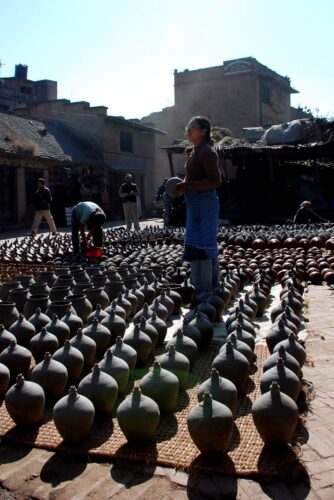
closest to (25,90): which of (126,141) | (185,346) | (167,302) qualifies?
(126,141)

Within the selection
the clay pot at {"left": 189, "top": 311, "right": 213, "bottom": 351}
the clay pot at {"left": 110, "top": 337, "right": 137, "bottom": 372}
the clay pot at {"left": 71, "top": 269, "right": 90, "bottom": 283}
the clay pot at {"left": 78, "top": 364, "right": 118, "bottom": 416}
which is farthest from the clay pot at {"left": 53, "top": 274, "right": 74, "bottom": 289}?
the clay pot at {"left": 78, "top": 364, "right": 118, "bottom": 416}

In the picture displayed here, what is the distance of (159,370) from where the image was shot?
2764 millimetres

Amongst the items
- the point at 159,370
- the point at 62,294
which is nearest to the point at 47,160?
the point at 62,294

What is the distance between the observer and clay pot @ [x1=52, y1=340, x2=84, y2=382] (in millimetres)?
3092

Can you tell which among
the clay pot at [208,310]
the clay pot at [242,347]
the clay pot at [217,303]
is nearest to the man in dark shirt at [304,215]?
the clay pot at [217,303]

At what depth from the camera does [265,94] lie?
29281 mm

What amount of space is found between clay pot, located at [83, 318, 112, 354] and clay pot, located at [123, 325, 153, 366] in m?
0.24

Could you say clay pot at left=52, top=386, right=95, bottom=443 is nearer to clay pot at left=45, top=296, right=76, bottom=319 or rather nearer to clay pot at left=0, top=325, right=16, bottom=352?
clay pot at left=0, top=325, right=16, bottom=352

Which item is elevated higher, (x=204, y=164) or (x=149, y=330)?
(x=204, y=164)

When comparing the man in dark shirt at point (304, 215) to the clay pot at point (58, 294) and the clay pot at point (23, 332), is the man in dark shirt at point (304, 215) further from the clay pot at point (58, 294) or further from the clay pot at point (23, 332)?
the clay pot at point (23, 332)


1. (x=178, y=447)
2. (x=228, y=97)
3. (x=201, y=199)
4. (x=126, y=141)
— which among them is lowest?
(x=178, y=447)

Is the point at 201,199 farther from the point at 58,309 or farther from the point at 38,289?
the point at 38,289

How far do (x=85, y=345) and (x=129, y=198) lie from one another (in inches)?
365

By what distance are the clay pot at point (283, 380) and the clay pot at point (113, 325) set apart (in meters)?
1.53
